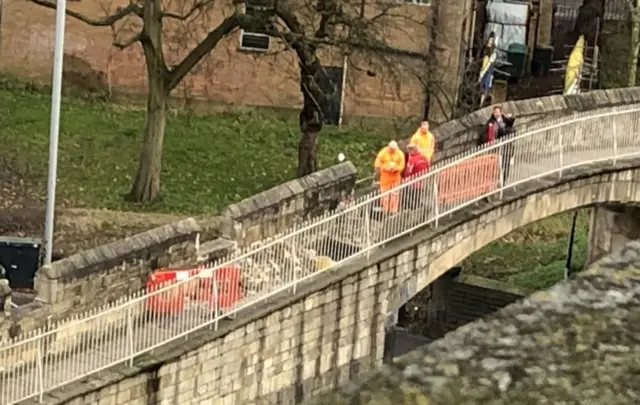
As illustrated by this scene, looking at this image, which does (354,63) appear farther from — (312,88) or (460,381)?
(460,381)

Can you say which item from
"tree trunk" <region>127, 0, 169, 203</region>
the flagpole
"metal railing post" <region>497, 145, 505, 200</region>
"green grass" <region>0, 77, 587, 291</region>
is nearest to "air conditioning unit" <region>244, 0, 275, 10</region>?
"tree trunk" <region>127, 0, 169, 203</region>

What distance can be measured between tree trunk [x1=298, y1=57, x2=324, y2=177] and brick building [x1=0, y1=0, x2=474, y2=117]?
642 cm

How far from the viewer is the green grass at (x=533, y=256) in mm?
28391

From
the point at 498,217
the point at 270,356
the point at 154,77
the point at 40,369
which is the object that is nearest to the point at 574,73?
the point at 154,77

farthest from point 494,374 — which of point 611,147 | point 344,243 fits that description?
point 611,147

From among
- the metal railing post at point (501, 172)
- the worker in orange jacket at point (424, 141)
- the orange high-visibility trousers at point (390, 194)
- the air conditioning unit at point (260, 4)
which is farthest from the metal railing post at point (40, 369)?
the air conditioning unit at point (260, 4)

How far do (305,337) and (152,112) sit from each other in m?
9.88

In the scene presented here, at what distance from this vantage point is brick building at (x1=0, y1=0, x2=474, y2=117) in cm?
3409

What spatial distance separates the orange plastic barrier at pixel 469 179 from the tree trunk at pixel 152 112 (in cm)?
784

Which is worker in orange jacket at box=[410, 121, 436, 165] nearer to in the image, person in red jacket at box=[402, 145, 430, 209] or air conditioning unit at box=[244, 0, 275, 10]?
person in red jacket at box=[402, 145, 430, 209]

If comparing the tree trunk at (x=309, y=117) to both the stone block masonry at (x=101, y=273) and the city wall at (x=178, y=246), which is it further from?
the stone block masonry at (x=101, y=273)

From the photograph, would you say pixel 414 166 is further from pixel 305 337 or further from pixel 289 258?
pixel 305 337

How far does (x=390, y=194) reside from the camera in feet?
61.9

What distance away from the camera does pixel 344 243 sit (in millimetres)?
17984
